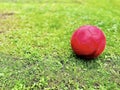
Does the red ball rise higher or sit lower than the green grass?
higher

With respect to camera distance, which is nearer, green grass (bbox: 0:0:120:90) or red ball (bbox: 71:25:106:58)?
green grass (bbox: 0:0:120:90)

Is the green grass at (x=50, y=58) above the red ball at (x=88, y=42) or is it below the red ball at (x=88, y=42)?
below

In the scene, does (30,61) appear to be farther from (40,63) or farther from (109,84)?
(109,84)

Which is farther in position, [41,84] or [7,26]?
[7,26]

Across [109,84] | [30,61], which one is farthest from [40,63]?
[109,84]

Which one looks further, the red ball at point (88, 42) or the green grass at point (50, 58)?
the red ball at point (88, 42)
